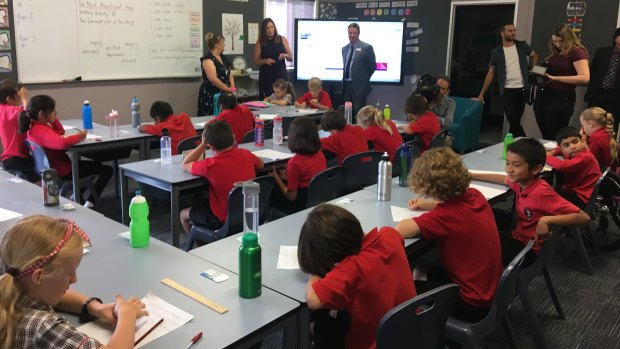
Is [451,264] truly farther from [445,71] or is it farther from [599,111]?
[445,71]

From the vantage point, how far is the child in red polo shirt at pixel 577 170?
138 inches

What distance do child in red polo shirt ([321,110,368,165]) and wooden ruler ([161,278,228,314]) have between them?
2.49 m

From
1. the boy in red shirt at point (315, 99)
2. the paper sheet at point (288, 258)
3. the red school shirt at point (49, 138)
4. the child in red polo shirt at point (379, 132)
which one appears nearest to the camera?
the paper sheet at point (288, 258)

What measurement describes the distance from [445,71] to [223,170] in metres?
6.15

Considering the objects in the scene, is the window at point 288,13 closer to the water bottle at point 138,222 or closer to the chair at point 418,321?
the water bottle at point 138,222

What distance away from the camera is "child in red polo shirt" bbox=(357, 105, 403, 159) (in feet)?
14.8

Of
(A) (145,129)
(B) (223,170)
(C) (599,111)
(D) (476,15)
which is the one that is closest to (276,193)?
(B) (223,170)

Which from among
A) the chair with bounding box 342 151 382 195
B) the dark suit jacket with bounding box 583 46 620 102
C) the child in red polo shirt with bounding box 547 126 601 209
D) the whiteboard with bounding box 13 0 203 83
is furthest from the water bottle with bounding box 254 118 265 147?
the dark suit jacket with bounding box 583 46 620 102

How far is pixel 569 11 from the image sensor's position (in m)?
7.06

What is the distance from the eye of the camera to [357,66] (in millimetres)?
7387

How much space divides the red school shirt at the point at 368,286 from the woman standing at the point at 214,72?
5411mm

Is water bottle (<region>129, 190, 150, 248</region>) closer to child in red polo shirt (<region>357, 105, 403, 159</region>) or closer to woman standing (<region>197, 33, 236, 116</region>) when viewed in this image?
child in red polo shirt (<region>357, 105, 403, 159</region>)

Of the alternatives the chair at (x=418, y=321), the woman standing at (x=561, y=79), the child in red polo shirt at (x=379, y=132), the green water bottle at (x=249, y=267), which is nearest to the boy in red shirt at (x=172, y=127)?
the child in red polo shirt at (x=379, y=132)

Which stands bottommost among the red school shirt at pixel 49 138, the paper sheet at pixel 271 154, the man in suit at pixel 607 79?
the paper sheet at pixel 271 154
